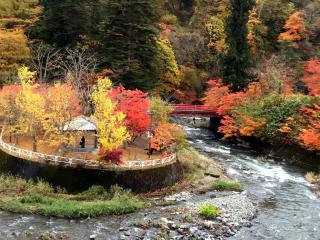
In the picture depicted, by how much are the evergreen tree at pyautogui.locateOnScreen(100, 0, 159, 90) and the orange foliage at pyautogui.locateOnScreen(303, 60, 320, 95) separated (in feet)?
61.4

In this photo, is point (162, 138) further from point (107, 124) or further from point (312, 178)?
Result: point (312, 178)

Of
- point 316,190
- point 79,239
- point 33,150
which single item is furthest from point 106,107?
point 316,190

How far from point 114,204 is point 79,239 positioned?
464 centimetres

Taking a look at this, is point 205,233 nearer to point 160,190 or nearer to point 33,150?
point 160,190

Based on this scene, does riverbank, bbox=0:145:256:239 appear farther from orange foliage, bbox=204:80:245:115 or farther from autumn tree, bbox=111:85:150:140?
orange foliage, bbox=204:80:245:115

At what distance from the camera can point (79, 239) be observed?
25.6 m

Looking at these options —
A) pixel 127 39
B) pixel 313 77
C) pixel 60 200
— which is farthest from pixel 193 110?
pixel 60 200

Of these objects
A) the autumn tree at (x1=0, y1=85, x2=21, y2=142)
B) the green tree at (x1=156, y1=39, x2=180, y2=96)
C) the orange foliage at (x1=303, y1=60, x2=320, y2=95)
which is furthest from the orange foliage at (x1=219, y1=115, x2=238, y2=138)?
the autumn tree at (x1=0, y1=85, x2=21, y2=142)

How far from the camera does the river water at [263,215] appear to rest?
87.9ft

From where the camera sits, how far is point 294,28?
2714 inches

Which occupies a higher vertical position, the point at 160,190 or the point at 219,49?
the point at 219,49

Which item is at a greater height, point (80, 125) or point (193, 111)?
point (80, 125)

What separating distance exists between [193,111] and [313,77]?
48.5 ft

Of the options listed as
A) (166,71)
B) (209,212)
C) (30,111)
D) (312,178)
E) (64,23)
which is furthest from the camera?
(166,71)
